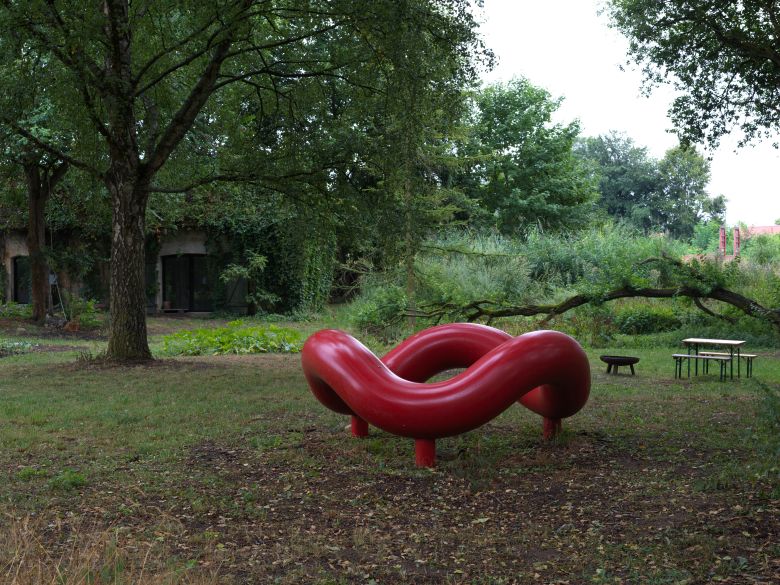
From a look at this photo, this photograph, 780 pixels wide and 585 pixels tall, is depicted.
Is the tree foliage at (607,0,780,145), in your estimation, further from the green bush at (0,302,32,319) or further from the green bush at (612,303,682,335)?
the green bush at (0,302,32,319)

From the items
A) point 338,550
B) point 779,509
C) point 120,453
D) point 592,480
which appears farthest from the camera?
point 120,453

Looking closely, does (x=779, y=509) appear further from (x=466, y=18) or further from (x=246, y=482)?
(x=466, y=18)

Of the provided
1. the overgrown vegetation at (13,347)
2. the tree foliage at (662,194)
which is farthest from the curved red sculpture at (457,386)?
the tree foliage at (662,194)

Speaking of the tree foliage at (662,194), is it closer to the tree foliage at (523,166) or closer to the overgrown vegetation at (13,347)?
the tree foliage at (523,166)

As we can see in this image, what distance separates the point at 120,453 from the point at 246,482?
1.52 meters

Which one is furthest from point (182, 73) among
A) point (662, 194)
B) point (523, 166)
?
point (662, 194)

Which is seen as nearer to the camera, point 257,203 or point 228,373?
point 228,373

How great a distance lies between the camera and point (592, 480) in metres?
5.94

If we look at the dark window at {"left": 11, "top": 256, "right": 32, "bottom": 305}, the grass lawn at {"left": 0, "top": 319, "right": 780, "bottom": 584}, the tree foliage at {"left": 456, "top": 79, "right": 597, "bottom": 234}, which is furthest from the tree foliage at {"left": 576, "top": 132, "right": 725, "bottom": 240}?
the grass lawn at {"left": 0, "top": 319, "right": 780, "bottom": 584}

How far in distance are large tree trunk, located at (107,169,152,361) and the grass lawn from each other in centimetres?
368

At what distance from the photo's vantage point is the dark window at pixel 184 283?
1115 inches

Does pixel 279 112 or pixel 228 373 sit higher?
pixel 279 112

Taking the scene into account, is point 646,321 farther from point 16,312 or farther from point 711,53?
point 16,312

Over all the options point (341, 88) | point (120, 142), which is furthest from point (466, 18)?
point (120, 142)
